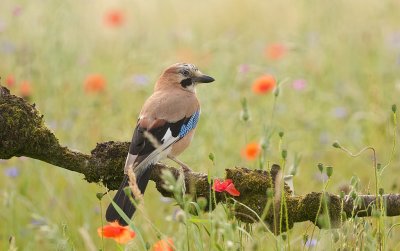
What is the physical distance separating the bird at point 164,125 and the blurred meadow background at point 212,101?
0.85 feet

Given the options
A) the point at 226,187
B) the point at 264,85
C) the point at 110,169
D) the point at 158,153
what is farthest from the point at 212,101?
the point at 226,187

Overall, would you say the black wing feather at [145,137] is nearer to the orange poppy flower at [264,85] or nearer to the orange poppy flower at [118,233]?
the orange poppy flower at [118,233]

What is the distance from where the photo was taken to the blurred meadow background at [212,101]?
5.42 meters

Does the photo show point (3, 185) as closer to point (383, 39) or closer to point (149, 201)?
point (149, 201)

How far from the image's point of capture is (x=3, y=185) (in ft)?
20.1

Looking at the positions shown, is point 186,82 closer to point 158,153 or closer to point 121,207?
point 158,153

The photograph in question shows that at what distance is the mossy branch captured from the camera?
3697 mm

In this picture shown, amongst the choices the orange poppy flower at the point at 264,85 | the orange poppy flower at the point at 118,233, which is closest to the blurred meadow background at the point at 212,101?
the orange poppy flower at the point at 264,85

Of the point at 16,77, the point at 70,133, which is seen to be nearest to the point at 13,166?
the point at 70,133

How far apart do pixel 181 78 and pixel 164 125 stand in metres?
0.86

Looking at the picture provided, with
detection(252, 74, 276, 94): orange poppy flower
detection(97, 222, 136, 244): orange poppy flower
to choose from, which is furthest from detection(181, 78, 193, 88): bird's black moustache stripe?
detection(97, 222, 136, 244): orange poppy flower

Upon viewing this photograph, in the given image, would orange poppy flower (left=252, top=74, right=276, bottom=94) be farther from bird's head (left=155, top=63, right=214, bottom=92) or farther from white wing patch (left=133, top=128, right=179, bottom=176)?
white wing patch (left=133, top=128, right=179, bottom=176)

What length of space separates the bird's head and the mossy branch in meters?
1.35

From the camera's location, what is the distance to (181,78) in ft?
17.9
